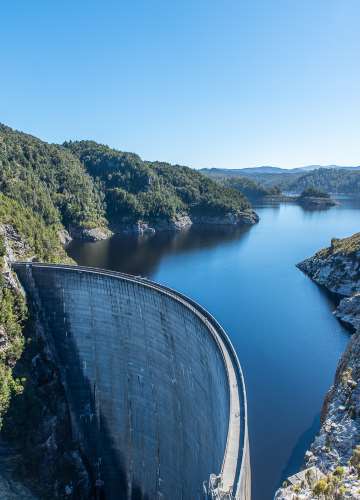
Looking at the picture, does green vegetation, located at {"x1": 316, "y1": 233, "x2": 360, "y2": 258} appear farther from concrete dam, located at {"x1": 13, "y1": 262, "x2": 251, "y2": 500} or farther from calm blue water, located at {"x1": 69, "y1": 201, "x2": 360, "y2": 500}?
concrete dam, located at {"x1": 13, "y1": 262, "x2": 251, "y2": 500}

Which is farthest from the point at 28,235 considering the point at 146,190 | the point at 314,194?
the point at 314,194

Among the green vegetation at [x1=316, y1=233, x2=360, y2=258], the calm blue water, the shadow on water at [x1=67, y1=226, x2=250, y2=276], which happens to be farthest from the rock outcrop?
the green vegetation at [x1=316, y1=233, x2=360, y2=258]

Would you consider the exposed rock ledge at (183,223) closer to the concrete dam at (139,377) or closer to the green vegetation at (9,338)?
the concrete dam at (139,377)

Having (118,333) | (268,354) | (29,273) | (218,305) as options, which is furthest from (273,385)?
(29,273)

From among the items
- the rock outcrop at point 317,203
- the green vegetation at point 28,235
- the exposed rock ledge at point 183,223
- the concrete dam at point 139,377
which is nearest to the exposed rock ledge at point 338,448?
the concrete dam at point 139,377

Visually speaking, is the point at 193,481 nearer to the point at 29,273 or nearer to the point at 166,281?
the point at 29,273

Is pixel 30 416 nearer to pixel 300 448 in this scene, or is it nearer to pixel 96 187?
pixel 300 448

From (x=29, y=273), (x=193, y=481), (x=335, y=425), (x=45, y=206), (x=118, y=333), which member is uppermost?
(x=45, y=206)
